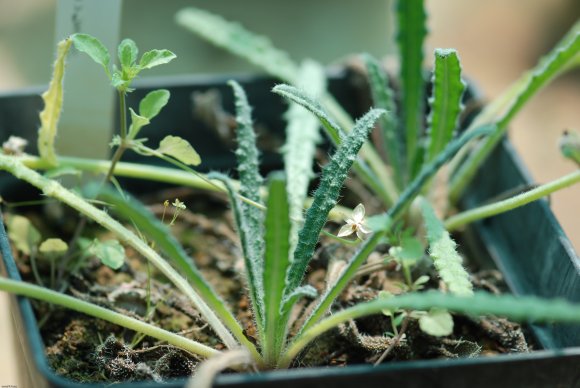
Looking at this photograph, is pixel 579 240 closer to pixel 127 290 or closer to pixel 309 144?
pixel 309 144

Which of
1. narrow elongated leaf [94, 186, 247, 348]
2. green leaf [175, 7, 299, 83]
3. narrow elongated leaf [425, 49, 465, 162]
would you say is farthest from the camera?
green leaf [175, 7, 299, 83]

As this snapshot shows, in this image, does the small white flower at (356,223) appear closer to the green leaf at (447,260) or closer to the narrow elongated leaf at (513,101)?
the green leaf at (447,260)

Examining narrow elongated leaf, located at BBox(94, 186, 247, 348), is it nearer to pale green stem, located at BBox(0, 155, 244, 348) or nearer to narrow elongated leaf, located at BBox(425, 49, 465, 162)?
pale green stem, located at BBox(0, 155, 244, 348)

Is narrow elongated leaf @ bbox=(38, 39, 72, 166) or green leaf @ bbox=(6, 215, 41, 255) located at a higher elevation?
narrow elongated leaf @ bbox=(38, 39, 72, 166)

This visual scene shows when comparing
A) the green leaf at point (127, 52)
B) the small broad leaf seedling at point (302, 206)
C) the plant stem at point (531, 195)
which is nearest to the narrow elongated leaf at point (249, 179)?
the small broad leaf seedling at point (302, 206)

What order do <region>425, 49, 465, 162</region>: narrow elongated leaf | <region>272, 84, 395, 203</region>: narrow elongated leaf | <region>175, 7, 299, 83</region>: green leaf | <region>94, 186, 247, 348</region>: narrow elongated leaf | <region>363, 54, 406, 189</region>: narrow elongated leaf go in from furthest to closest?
<region>175, 7, 299, 83</region>: green leaf < <region>363, 54, 406, 189</region>: narrow elongated leaf < <region>425, 49, 465, 162</region>: narrow elongated leaf < <region>272, 84, 395, 203</region>: narrow elongated leaf < <region>94, 186, 247, 348</region>: narrow elongated leaf

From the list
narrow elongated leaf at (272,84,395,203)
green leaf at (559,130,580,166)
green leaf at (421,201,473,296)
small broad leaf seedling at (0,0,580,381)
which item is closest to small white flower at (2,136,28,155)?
small broad leaf seedling at (0,0,580,381)
